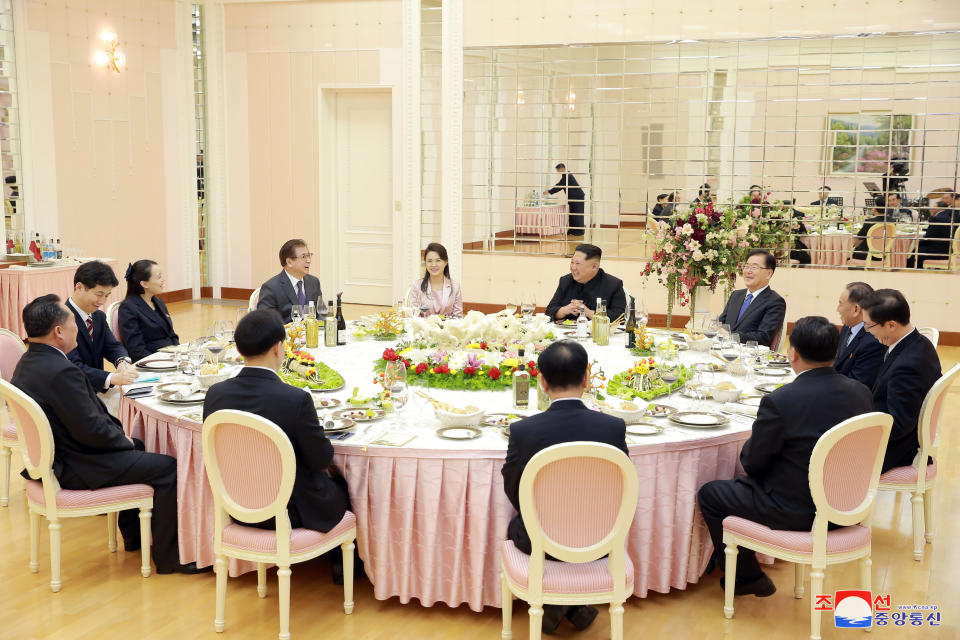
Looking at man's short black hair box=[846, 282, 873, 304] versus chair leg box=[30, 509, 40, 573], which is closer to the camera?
chair leg box=[30, 509, 40, 573]

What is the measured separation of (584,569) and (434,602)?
91 centimetres

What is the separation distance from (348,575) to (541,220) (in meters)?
7.83

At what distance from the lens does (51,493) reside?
409cm

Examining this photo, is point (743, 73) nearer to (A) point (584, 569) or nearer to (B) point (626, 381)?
(B) point (626, 381)

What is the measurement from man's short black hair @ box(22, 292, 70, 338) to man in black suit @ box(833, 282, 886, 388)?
3.84 metres

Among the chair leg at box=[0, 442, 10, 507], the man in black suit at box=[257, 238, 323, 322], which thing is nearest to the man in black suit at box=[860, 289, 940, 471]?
the man in black suit at box=[257, 238, 323, 322]

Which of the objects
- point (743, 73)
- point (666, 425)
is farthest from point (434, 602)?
point (743, 73)

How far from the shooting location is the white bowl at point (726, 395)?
455 centimetres

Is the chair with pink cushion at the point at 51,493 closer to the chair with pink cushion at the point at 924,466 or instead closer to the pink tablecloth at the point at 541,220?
the chair with pink cushion at the point at 924,466

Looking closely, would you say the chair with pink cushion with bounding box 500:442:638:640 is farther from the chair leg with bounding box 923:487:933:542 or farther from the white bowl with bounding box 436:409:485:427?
the chair leg with bounding box 923:487:933:542

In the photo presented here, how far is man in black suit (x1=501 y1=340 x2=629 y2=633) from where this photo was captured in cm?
335

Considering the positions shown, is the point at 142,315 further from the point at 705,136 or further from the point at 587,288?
the point at 705,136

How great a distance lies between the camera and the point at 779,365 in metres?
5.38

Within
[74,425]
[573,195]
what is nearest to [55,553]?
[74,425]
